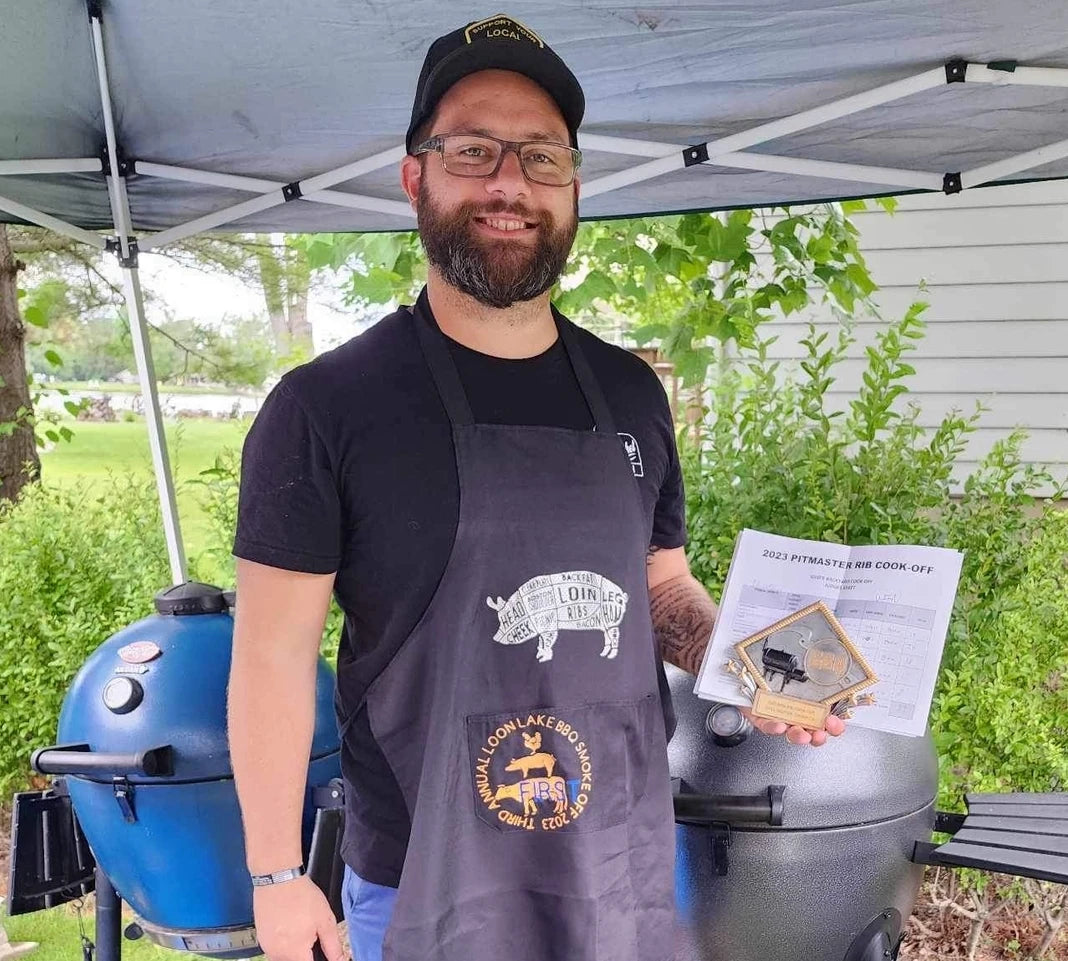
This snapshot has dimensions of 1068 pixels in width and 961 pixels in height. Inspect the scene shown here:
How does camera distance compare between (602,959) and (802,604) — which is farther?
(802,604)

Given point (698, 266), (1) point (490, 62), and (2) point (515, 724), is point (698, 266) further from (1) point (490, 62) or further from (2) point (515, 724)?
(2) point (515, 724)

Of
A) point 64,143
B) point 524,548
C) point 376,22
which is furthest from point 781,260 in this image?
point 524,548

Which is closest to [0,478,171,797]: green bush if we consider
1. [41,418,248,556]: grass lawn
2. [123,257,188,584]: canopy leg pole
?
[41,418,248,556]: grass lawn

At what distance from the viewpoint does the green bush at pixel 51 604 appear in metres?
4.11

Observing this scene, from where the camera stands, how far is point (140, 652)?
2.04 meters

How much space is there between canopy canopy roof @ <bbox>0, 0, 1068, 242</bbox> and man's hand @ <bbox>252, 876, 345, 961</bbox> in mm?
1584

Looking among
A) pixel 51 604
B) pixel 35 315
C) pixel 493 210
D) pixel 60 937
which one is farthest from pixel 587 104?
pixel 35 315

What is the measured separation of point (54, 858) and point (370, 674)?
1.32m

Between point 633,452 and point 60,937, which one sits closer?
point 633,452

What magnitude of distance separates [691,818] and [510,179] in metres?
1.19

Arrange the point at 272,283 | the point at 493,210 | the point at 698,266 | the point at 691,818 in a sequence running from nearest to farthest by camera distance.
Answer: the point at 493,210
the point at 691,818
the point at 698,266
the point at 272,283

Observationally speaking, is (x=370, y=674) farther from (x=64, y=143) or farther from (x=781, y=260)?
(x=781, y=260)

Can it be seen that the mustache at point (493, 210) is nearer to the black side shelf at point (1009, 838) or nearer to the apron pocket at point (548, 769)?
the apron pocket at point (548, 769)

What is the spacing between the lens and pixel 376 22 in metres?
1.98
